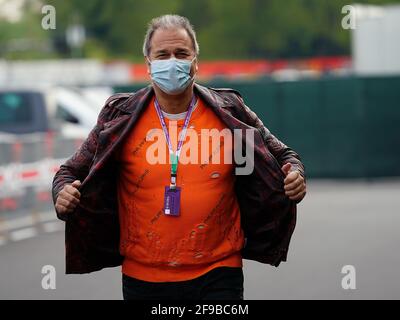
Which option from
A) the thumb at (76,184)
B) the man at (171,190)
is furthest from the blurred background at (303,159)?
the thumb at (76,184)

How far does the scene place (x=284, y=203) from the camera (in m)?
5.40

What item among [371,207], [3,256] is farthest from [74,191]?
[371,207]

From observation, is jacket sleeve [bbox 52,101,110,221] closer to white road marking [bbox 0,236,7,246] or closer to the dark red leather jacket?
the dark red leather jacket

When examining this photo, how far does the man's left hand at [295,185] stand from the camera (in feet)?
17.2

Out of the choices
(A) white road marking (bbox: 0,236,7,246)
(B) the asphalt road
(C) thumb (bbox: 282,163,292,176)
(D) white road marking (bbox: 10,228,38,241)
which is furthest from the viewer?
(D) white road marking (bbox: 10,228,38,241)

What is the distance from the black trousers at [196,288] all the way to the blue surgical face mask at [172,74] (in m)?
0.79

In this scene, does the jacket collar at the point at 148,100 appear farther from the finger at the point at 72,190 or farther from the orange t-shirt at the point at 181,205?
the finger at the point at 72,190

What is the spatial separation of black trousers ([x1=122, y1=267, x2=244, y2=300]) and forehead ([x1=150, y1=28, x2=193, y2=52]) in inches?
37.8

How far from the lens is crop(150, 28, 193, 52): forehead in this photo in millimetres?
5340

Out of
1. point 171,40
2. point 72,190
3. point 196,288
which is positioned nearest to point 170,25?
point 171,40

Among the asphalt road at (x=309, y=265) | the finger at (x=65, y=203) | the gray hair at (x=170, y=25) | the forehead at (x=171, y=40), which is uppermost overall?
the gray hair at (x=170, y=25)

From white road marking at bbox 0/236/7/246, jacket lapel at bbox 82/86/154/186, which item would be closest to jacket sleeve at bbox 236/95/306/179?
jacket lapel at bbox 82/86/154/186

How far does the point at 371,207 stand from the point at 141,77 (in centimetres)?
3765
